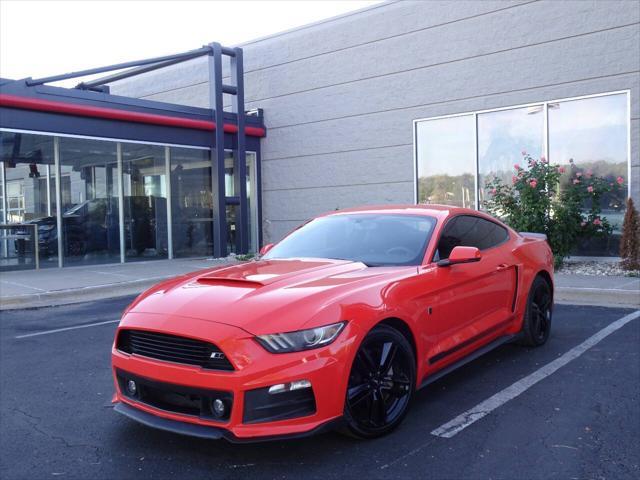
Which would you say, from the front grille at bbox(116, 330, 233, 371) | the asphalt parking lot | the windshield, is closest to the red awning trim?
the asphalt parking lot

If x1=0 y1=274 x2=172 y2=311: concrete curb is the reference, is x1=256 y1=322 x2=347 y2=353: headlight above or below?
above

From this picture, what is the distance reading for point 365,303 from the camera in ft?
12.3

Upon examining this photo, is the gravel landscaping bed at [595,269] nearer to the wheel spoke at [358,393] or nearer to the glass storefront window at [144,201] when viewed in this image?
the wheel spoke at [358,393]

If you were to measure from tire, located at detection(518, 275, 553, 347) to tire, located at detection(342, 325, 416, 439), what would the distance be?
7.55 ft

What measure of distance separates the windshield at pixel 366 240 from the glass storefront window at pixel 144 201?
11.8 meters

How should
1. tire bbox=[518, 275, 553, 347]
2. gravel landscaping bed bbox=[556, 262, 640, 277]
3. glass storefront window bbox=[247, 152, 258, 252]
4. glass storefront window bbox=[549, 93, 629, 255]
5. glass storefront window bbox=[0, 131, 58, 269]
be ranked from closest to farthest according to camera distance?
tire bbox=[518, 275, 553, 347], gravel landscaping bed bbox=[556, 262, 640, 277], glass storefront window bbox=[549, 93, 629, 255], glass storefront window bbox=[0, 131, 58, 269], glass storefront window bbox=[247, 152, 258, 252]

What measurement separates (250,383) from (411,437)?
1.23 m

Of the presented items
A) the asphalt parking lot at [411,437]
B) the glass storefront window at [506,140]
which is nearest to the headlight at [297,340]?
the asphalt parking lot at [411,437]

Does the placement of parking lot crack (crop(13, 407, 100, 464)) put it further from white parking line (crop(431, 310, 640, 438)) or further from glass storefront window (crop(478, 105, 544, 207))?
glass storefront window (crop(478, 105, 544, 207))

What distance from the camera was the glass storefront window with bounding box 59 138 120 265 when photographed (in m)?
15.0

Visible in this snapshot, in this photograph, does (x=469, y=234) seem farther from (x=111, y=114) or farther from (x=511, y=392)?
(x=111, y=114)

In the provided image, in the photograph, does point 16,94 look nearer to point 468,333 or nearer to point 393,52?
point 393,52

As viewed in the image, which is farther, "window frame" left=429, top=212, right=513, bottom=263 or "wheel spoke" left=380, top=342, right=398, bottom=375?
"window frame" left=429, top=212, right=513, bottom=263

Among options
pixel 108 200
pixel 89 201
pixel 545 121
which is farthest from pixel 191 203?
pixel 545 121
